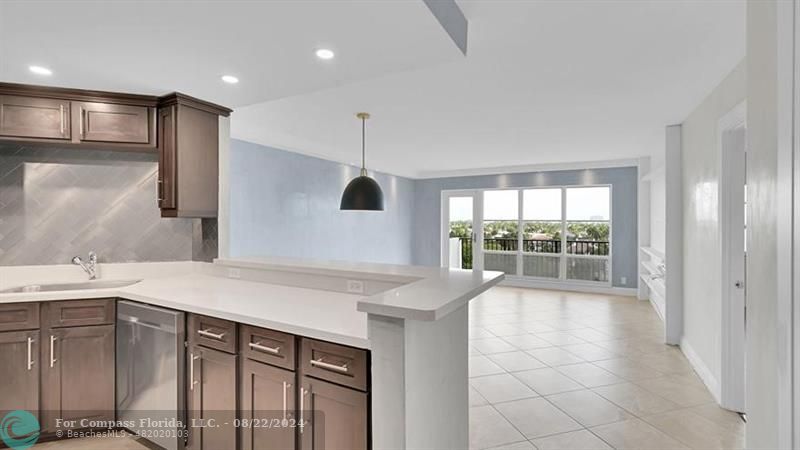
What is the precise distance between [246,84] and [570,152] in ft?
17.4

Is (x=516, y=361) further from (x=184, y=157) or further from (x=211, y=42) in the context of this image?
(x=211, y=42)

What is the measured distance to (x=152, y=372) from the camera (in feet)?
7.61

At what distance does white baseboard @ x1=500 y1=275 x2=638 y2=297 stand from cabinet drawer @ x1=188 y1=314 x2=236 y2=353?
→ 5583 millimetres

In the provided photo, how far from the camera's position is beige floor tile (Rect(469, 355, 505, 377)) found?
3.53 m

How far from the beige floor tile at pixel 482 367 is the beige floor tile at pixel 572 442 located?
3.34ft

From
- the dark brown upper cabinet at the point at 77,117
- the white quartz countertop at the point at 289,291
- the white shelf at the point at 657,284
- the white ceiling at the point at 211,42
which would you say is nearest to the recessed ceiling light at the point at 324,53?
the white ceiling at the point at 211,42

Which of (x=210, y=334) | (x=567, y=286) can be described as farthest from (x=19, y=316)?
(x=567, y=286)

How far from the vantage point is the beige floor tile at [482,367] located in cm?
353

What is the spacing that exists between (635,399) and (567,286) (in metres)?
5.08

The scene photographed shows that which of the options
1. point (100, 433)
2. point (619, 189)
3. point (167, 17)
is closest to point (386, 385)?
point (167, 17)

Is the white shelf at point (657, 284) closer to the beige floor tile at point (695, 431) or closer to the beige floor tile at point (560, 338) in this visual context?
the beige floor tile at point (560, 338)

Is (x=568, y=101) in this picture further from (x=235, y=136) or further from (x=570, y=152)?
(x=235, y=136)

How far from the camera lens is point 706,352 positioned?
3.38 m

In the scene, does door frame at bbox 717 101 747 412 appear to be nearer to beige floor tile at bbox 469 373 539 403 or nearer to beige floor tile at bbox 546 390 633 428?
beige floor tile at bbox 546 390 633 428
